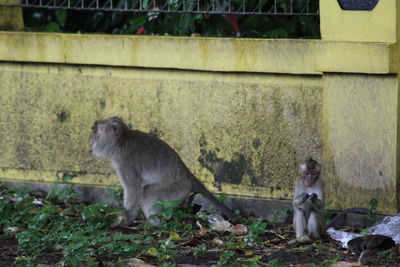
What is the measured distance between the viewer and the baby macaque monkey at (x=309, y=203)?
25.2 feet

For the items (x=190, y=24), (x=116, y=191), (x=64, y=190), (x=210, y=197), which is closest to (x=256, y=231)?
(x=210, y=197)

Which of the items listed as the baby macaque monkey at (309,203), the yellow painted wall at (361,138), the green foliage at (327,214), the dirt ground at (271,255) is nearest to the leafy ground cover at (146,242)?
the dirt ground at (271,255)

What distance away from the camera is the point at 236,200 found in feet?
28.6

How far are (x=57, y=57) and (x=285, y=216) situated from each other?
2.43 m

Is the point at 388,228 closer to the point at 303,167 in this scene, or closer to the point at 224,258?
the point at 303,167

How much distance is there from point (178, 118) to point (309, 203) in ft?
5.47

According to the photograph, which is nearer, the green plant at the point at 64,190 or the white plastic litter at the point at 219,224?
the white plastic litter at the point at 219,224

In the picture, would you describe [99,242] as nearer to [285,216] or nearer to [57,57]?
[285,216]

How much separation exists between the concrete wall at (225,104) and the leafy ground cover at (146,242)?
0.46 meters

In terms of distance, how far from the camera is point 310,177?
7.70 meters

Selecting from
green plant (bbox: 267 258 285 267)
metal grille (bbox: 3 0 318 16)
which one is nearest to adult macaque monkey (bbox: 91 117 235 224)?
metal grille (bbox: 3 0 318 16)

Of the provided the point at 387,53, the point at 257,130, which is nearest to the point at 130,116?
the point at 257,130

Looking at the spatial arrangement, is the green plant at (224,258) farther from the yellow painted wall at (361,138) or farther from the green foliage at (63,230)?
the yellow painted wall at (361,138)

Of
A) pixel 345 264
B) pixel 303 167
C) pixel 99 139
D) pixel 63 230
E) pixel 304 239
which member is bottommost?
pixel 345 264
